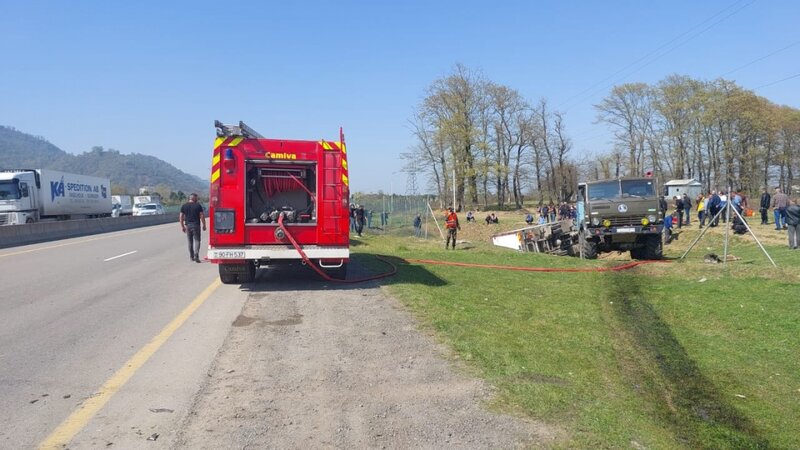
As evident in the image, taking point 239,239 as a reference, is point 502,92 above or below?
above

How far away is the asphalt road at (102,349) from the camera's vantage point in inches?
168

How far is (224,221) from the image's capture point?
989 cm

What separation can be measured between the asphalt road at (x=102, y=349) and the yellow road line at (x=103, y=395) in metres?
0.02

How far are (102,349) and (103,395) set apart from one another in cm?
167

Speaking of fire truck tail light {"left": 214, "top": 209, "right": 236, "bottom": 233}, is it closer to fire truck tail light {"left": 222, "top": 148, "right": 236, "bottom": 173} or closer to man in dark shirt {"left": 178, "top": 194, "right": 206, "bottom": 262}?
fire truck tail light {"left": 222, "top": 148, "right": 236, "bottom": 173}

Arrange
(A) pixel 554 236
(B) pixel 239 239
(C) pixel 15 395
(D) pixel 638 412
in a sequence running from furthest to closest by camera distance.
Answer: (A) pixel 554 236
(B) pixel 239 239
(C) pixel 15 395
(D) pixel 638 412

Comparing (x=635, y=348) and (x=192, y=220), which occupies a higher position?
(x=192, y=220)

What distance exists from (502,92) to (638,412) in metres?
65.2

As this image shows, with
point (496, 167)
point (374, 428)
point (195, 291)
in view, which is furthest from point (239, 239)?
point (496, 167)

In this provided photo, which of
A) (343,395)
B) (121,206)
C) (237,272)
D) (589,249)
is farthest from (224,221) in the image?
(121,206)

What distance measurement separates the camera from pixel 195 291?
1028 centimetres

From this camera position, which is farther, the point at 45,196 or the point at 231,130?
the point at 45,196

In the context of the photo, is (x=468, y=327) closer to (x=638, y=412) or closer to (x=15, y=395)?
(x=638, y=412)

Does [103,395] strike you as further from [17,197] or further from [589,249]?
[17,197]
